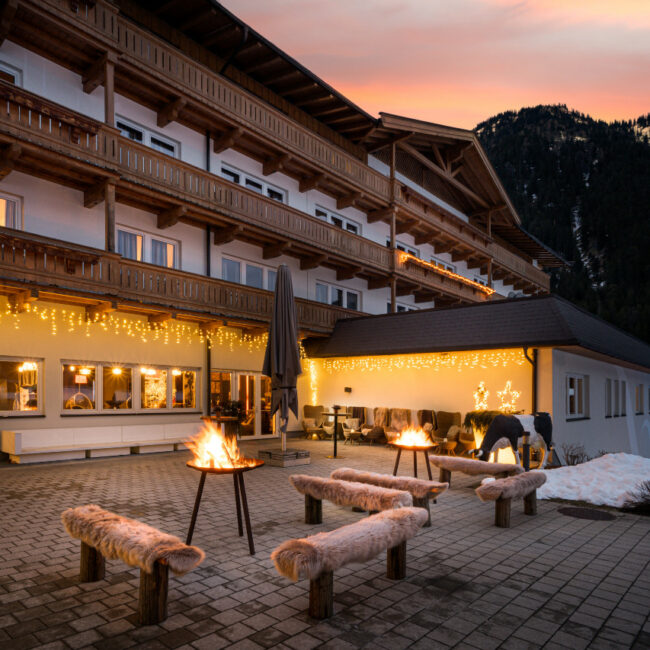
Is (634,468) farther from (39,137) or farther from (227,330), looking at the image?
(39,137)

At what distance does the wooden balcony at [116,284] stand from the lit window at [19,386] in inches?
66.9

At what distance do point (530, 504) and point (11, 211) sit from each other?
40.9 ft

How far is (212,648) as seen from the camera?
145 inches

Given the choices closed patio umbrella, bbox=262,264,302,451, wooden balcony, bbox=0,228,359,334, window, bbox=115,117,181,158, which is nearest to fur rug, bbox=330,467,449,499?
closed patio umbrella, bbox=262,264,302,451

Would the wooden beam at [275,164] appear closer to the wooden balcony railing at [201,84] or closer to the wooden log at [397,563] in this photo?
the wooden balcony railing at [201,84]

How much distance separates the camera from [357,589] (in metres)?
4.81

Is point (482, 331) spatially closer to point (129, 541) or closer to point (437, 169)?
point (129, 541)

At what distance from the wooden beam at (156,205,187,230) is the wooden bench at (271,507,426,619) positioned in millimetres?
11550

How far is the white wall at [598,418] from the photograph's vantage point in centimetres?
1395

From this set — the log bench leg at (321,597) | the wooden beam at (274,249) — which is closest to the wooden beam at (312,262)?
the wooden beam at (274,249)

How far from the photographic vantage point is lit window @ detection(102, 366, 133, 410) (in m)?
14.0

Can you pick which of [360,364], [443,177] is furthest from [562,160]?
[360,364]

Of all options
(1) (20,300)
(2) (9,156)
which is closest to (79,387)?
(1) (20,300)

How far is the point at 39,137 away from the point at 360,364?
11.9m
